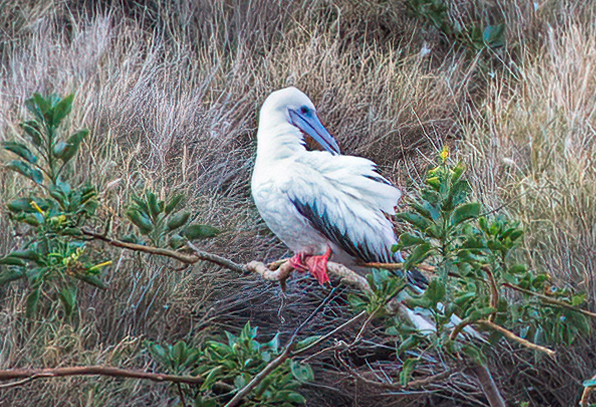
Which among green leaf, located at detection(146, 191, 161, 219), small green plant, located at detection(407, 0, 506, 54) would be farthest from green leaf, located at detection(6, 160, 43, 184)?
small green plant, located at detection(407, 0, 506, 54)

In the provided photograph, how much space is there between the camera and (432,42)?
4523mm

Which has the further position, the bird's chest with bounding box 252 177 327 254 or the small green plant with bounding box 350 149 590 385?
the bird's chest with bounding box 252 177 327 254

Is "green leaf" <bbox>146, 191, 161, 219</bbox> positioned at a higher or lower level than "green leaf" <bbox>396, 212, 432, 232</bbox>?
lower

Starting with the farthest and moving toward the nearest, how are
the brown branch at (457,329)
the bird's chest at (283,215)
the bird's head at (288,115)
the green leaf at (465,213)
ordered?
the bird's head at (288,115) → the bird's chest at (283,215) → the brown branch at (457,329) → the green leaf at (465,213)

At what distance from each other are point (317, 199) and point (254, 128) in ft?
4.74

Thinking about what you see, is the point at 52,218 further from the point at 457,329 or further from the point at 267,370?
the point at 457,329

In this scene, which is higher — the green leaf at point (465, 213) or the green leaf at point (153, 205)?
the green leaf at point (465, 213)

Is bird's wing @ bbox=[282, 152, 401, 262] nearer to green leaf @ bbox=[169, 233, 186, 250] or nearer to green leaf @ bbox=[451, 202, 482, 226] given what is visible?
green leaf @ bbox=[169, 233, 186, 250]

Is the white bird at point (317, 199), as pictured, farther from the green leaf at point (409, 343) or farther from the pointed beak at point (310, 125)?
the green leaf at point (409, 343)

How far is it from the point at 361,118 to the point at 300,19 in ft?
2.77

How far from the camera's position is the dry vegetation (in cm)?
269

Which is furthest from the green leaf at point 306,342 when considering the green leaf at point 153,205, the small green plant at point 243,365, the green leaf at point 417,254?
the green leaf at point 153,205

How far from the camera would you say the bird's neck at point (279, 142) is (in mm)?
2416

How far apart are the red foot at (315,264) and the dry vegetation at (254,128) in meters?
0.49
